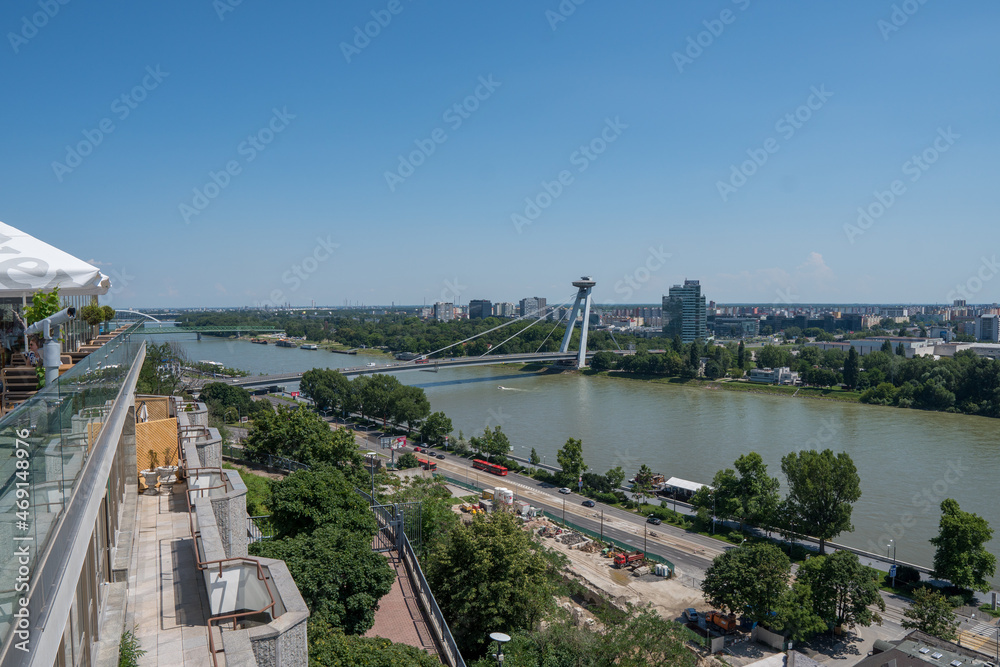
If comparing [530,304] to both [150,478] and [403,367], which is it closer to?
[403,367]

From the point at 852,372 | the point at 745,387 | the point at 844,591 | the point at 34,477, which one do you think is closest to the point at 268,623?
the point at 34,477

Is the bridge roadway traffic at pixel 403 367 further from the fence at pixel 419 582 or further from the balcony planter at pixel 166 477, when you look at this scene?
the balcony planter at pixel 166 477

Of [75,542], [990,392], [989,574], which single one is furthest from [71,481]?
[990,392]

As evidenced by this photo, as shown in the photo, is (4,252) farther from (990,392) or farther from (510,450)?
(990,392)

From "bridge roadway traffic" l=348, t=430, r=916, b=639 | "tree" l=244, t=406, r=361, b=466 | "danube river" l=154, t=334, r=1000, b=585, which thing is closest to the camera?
"tree" l=244, t=406, r=361, b=466

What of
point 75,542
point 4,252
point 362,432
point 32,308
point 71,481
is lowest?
point 362,432

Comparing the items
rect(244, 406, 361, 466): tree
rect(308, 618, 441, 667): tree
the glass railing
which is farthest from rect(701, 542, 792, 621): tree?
the glass railing

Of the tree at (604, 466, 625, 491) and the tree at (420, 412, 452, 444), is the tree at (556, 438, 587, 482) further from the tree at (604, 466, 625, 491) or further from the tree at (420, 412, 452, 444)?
the tree at (420, 412, 452, 444)
